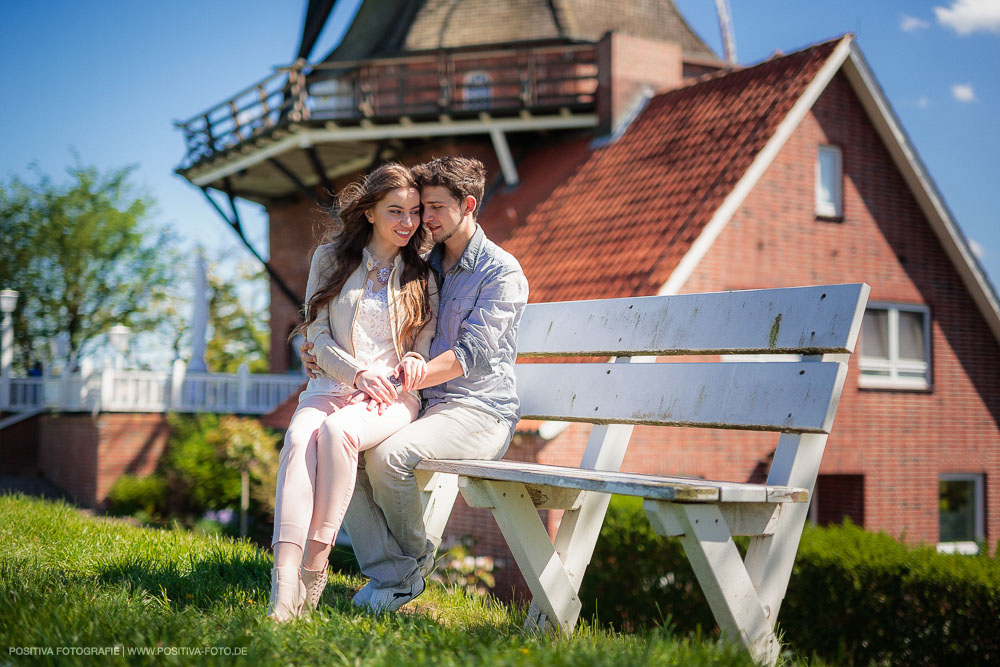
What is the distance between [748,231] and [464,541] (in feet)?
18.6

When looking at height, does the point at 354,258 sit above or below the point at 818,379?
above

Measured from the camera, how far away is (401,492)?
148 inches

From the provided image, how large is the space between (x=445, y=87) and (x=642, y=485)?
1535cm

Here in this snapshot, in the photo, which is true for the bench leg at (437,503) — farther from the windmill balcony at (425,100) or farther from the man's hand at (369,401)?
the windmill balcony at (425,100)

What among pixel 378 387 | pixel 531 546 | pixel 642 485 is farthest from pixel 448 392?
pixel 642 485

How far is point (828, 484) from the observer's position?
14.7 m

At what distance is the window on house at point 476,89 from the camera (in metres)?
17.9

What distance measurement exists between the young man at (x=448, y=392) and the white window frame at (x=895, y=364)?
11.2 meters

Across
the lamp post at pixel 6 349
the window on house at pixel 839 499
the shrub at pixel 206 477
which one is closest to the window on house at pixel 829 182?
the window on house at pixel 839 499

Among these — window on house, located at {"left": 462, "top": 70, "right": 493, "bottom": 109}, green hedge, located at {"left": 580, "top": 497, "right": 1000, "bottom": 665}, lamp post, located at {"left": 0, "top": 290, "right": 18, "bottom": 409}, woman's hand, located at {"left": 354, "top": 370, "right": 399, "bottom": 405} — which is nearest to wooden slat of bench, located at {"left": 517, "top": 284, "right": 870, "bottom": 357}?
woman's hand, located at {"left": 354, "top": 370, "right": 399, "bottom": 405}

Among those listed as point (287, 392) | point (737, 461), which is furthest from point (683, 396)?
point (287, 392)

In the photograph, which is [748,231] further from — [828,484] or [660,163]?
[828,484]

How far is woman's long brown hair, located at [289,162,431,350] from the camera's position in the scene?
415 centimetres

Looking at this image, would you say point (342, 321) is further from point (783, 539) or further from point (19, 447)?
point (19, 447)
